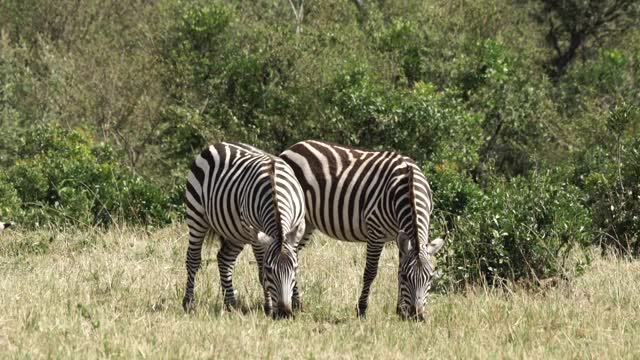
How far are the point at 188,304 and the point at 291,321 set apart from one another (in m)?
1.65

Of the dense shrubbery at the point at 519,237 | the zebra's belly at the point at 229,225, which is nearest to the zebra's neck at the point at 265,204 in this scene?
the zebra's belly at the point at 229,225

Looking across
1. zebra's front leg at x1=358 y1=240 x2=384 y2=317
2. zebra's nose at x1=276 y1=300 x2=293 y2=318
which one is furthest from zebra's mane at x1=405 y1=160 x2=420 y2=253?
zebra's nose at x1=276 y1=300 x2=293 y2=318

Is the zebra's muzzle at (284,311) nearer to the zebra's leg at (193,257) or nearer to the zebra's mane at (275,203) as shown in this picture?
the zebra's mane at (275,203)

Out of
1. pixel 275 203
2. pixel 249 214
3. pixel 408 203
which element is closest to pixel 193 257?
pixel 249 214

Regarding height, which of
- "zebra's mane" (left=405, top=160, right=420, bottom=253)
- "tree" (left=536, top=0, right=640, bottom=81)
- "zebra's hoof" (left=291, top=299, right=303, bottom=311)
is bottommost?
"zebra's hoof" (left=291, top=299, right=303, bottom=311)

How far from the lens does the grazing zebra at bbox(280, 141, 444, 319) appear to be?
8516 mm

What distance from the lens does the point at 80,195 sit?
1423 cm

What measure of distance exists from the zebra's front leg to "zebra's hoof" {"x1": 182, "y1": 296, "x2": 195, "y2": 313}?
161 cm

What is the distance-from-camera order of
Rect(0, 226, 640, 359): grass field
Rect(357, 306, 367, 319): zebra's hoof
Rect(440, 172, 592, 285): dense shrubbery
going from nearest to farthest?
1. Rect(0, 226, 640, 359): grass field
2. Rect(357, 306, 367, 319): zebra's hoof
3. Rect(440, 172, 592, 285): dense shrubbery

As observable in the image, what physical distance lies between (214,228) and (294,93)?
11.5 m

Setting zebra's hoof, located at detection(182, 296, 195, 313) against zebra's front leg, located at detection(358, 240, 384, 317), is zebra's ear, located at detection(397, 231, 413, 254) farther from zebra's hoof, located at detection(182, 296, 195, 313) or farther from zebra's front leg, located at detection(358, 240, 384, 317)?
zebra's hoof, located at detection(182, 296, 195, 313)

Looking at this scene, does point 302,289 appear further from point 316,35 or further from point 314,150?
point 316,35

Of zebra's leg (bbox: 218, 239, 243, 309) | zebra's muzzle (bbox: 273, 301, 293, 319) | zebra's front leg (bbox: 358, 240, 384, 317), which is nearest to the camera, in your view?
zebra's muzzle (bbox: 273, 301, 293, 319)

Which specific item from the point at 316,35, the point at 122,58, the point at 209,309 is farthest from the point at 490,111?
the point at 209,309
